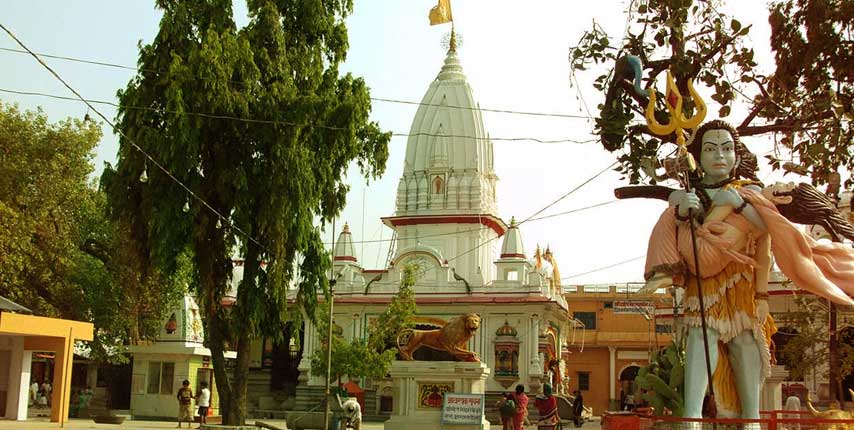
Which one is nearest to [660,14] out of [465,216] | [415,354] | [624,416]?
[624,416]

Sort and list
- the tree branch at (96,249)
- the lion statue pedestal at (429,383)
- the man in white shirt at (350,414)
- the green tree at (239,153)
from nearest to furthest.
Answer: the green tree at (239,153) → the lion statue pedestal at (429,383) → the man in white shirt at (350,414) → the tree branch at (96,249)

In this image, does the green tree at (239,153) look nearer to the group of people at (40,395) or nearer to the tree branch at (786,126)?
the tree branch at (786,126)

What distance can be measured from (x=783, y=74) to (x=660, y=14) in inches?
64.7

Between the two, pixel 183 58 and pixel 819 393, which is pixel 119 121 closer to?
pixel 183 58

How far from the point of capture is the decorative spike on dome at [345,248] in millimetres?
42312

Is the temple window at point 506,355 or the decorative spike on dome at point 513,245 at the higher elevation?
the decorative spike on dome at point 513,245

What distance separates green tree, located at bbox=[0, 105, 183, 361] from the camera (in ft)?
86.5

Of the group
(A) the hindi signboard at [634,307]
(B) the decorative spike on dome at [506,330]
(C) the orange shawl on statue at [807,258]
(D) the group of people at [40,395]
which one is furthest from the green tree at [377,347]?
→ (C) the orange shawl on statue at [807,258]

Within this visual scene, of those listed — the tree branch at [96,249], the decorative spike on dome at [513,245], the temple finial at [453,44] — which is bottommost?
the tree branch at [96,249]

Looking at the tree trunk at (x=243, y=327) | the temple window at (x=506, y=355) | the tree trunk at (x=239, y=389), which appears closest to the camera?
the tree trunk at (x=243, y=327)

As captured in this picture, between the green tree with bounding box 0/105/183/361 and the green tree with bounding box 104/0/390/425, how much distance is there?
667cm

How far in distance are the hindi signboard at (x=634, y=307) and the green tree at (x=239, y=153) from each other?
28334 mm

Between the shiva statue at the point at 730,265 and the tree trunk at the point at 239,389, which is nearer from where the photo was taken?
the shiva statue at the point at 730,265

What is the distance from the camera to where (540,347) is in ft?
125
